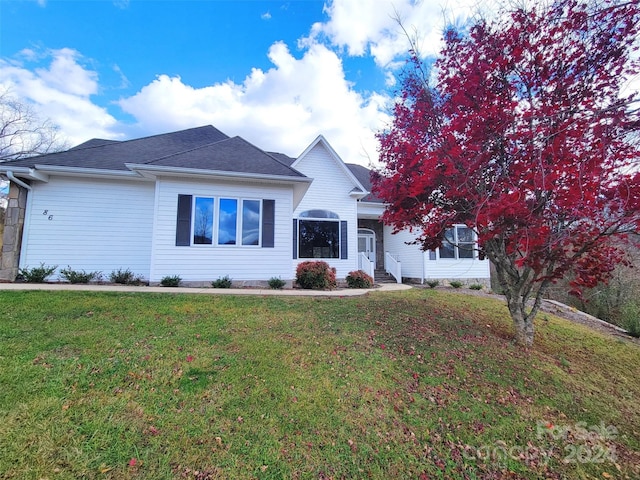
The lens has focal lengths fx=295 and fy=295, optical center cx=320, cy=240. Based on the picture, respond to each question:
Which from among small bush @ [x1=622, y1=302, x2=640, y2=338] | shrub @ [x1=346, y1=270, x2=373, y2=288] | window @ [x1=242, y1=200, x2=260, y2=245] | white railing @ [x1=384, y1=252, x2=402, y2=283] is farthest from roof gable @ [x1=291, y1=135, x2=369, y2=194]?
small bush @ [x1=622, y1=302, x2=640, y2=338]

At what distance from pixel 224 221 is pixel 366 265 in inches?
287

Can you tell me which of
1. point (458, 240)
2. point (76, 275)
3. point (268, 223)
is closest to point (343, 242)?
point (268, 223)

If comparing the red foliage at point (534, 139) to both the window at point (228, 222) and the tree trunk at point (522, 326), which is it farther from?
the window at point (228, 222)

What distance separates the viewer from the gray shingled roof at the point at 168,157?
8.70 m

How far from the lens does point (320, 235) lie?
12930 mm

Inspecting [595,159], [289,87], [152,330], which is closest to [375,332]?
[152,330]

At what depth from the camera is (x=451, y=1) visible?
522cm

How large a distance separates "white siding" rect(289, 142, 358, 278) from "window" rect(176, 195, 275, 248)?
354 centimetres

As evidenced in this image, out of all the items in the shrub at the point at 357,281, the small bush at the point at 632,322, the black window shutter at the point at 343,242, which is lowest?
the small bush at the point at 632,322

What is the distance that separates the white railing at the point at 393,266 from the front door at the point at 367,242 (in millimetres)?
677

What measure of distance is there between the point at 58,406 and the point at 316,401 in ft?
8.00

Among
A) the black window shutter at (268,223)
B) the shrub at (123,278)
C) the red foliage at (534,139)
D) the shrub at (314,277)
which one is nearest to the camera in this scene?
the red foliage at (534,139)

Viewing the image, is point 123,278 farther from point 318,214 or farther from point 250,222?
point 318,214

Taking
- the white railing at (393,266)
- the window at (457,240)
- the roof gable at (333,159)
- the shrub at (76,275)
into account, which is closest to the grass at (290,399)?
the shrub at (76,275)
